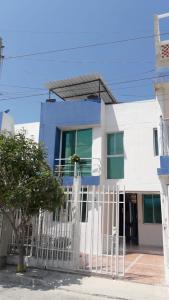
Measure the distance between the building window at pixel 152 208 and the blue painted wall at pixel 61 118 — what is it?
5.00 metres

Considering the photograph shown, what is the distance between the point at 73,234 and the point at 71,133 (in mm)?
7089

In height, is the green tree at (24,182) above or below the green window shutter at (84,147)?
below

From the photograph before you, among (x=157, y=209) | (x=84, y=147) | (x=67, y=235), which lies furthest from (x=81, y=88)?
(x=67, y=235)

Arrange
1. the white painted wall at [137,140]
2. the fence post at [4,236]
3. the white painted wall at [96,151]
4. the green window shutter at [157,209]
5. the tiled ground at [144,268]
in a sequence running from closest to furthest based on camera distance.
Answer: the tiled ground at [144,268]
the fence post at [4,236]
the white painted wall at [137,140]
the white painted wall at [96,151]
the green window shutter at [157,209]

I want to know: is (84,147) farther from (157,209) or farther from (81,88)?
(157,209)

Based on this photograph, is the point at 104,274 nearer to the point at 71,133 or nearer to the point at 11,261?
the point at 11,261

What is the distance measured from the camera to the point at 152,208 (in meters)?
14.3

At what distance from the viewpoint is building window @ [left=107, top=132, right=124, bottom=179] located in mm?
13100

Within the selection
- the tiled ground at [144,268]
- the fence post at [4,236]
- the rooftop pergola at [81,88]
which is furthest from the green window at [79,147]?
the fence post at [4,236]

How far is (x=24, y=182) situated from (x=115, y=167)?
252 inches

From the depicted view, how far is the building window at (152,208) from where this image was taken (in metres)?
14.1

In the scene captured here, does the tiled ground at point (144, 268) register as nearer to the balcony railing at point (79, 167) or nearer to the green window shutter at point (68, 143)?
the balcony railing at point (79, 167)

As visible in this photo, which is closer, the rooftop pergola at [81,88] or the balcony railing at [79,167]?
the balcony railing at [79,167]

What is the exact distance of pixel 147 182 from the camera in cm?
1229
